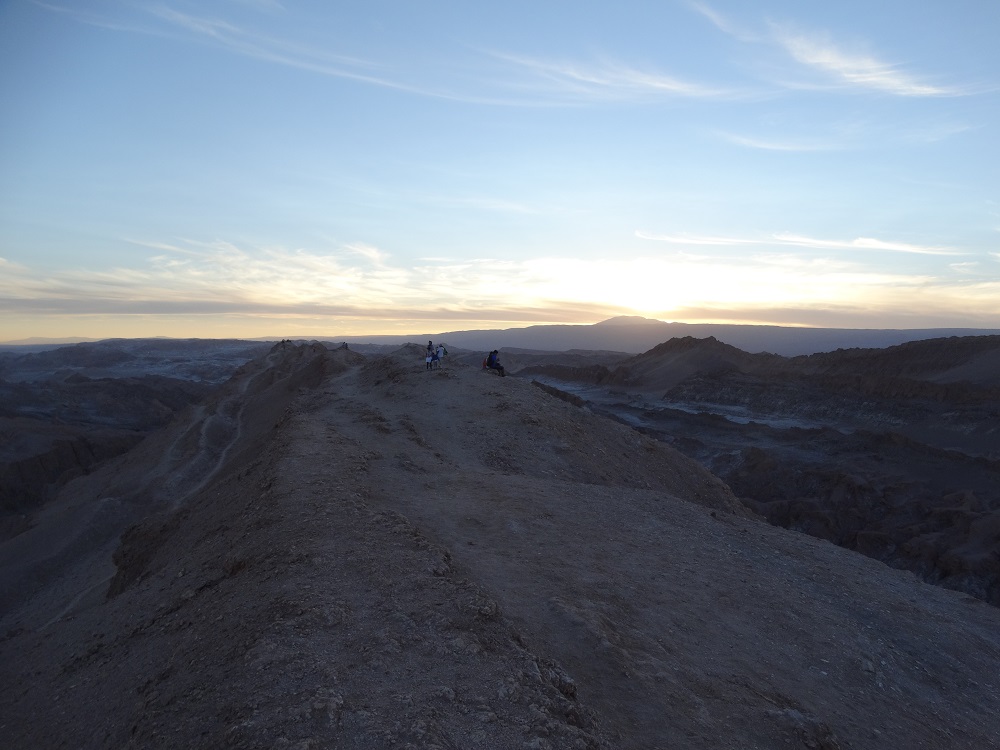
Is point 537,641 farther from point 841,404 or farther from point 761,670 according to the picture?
point 841,404

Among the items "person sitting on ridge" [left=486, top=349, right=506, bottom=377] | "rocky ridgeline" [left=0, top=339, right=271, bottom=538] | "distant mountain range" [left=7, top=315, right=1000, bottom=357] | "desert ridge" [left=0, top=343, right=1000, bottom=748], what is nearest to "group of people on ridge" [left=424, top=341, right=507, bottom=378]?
"person sitting on ridge" [left=486, top=349, right=506, bottom=377]

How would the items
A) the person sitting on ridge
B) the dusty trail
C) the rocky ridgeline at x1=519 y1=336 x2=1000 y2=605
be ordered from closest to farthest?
the dusty trail → the rocky ridgeline at x1=519 y1=336 x2=1000 y2=605 → the person sitting on ridge

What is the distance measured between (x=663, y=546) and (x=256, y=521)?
215 inches

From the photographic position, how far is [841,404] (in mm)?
36438

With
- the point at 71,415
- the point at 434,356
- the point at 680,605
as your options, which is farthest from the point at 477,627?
the point at 71,415

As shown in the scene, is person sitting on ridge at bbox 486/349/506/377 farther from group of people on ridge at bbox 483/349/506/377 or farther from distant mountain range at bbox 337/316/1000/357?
distant mountain range at bbox 337/316/1000/357

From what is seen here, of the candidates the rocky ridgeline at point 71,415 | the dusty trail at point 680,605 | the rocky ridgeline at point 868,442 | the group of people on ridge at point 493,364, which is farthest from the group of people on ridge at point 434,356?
the rocky ridgeline at point 71,415

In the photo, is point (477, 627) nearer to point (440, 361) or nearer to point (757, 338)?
point (440, 361)

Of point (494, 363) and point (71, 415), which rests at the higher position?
point (494, 363)

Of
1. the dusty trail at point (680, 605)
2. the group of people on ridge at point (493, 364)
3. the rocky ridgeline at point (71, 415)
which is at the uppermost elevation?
the group of people on ridge at point (493, 364)

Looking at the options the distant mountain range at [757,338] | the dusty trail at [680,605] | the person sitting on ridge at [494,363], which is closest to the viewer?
the dusty trail at [680,605]

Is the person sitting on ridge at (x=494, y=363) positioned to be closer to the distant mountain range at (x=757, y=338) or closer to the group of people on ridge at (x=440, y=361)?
the group of people on ridge at (x=440, y=361)

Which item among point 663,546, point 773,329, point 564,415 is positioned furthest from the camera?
point 773,329

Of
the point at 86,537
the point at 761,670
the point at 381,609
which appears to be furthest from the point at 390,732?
the point at 86,537
